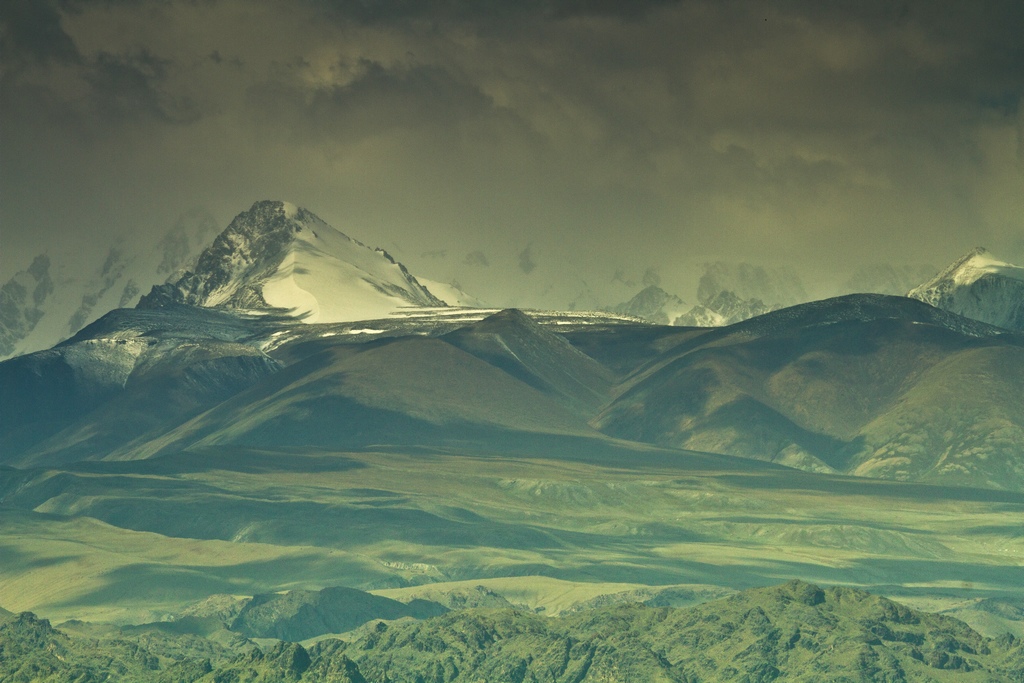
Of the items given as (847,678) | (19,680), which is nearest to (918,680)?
(847,678)

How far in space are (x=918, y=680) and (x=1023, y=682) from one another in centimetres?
912

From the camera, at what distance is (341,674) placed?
192 meters

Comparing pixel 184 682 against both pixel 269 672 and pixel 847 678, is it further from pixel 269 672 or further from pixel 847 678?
pixel 847 678

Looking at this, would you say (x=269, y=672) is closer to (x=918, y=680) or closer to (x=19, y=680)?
(x=19, y=680)

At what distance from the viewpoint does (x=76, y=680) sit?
622 ft

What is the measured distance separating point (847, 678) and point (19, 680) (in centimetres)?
7087

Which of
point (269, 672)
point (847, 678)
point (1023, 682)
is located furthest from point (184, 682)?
point (1023, 682)

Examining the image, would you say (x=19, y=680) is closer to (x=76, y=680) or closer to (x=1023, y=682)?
(x=76, y=680)

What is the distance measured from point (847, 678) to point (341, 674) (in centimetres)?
4435

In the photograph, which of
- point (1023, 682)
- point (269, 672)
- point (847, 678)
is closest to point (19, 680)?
point (269, 672)

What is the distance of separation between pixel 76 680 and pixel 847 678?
66278 mm

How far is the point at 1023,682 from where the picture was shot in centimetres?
19925

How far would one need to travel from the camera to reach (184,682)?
195750 millimetres

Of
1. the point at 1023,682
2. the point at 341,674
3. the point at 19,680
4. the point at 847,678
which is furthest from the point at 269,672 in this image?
the point at 1023,682
